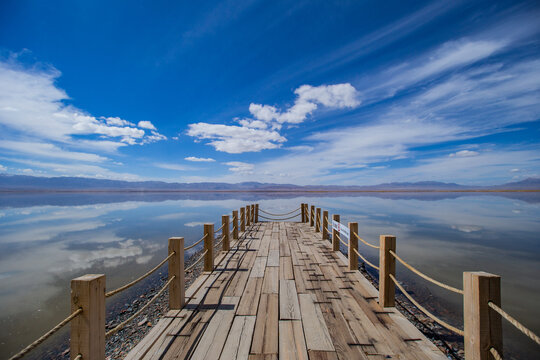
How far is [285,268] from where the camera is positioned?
5.95 m

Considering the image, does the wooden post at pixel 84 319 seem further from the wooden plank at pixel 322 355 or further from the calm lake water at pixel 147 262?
the calm lake water at pixel 147 262

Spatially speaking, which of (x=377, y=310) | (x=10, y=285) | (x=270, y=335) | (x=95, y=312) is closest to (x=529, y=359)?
(x=377, y=310)

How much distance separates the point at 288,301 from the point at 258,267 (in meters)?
1.98

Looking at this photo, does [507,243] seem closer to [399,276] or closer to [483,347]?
[399,276]

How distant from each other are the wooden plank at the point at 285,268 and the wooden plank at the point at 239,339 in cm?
187

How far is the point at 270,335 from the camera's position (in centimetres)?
315

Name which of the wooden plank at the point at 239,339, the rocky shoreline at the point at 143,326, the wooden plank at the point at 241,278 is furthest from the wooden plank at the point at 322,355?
the rocky shoreline at the point at 143,326

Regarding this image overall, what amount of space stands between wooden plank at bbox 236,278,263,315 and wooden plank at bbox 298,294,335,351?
82cm

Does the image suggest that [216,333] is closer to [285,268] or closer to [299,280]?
[299,280]

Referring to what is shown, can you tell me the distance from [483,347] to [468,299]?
1.37 ft

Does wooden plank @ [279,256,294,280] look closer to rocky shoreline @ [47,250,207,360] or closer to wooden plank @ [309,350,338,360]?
wooden plank @ [309,350,338,360]

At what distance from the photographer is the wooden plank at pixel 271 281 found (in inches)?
182

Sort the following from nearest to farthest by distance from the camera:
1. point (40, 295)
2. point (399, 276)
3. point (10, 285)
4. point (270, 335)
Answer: point (270, 335)
point (40, 295)
point (10, 285)
point (399, 276)

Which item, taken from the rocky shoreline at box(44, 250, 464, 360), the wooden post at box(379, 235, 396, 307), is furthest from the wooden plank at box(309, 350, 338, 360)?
the rocky shoreline at box(44, 250, 464, 360)
